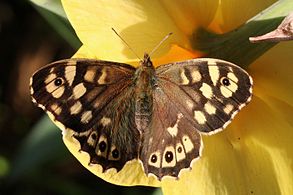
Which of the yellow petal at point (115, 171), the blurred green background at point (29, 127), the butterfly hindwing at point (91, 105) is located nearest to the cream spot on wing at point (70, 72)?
the butterfly hindwing at point (91, 105)

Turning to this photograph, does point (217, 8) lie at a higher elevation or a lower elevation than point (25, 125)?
higher

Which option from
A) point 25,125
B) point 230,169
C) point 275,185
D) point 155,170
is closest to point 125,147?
point 155,170

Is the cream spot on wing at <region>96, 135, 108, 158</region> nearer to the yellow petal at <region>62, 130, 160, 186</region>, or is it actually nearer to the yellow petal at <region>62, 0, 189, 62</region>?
the yellow petal at <region>62, 130, 160, 186</region>

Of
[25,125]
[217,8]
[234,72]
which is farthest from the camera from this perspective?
[25,125]

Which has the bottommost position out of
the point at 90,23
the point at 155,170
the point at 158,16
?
the point at 155,170

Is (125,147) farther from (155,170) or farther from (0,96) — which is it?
(0,96)

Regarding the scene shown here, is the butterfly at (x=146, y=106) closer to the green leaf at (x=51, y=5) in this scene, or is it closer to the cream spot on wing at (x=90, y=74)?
the cream spot on wing at (x=90, y=74)

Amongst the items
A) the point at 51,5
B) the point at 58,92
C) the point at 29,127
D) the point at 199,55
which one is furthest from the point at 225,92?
the point at 29,127
